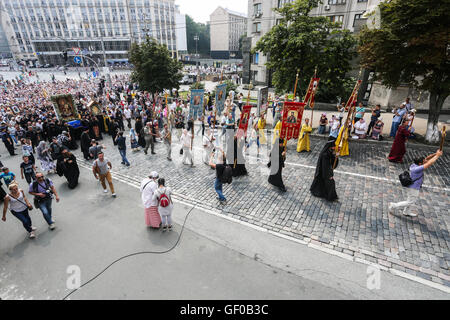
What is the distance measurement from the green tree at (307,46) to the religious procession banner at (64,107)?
12697 millimetres

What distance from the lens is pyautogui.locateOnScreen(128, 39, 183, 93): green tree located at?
65.3 ft

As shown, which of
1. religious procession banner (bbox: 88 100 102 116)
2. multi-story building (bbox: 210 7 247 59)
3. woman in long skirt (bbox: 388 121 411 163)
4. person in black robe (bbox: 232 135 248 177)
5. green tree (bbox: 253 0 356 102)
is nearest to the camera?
person in black robe (bbox: 232 135 248 177)

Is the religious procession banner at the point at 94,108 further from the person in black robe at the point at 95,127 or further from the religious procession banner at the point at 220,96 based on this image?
the religious procession banner at the point at 220,96

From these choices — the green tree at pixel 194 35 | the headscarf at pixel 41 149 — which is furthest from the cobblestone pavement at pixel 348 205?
the green tree at pixel 194 35

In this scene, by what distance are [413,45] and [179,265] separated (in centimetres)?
1268

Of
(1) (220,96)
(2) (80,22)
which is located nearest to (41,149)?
(1) (220,96)

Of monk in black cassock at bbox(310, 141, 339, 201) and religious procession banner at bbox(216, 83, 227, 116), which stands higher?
religious procession banner at bbox(216, 83, 227, 116)

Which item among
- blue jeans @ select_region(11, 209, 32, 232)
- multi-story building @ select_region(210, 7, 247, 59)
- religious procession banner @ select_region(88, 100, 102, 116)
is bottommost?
blue jeans @ select_region(11, 209, 32, 232)

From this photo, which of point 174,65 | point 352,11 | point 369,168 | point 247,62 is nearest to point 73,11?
point 247,62

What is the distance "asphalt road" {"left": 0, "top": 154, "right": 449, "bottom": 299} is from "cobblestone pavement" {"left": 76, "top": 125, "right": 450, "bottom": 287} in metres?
0.56

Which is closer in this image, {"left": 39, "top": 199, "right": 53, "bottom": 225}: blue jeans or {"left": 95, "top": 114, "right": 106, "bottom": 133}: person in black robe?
{"left": 39, "top": 199, "right": 53, "bottom": 225}: blue jeans

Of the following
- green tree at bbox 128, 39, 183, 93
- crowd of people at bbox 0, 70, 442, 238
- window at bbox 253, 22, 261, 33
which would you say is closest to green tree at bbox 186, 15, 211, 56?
window at bbox 253, 22, 261, 33

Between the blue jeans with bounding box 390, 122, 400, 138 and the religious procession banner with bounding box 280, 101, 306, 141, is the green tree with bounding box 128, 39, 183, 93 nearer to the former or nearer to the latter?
the religious procession banner with bounding box 280, 101, 306, 141

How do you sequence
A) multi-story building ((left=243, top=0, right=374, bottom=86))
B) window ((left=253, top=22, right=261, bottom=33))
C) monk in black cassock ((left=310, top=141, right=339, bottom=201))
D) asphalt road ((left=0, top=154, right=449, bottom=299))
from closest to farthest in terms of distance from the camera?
1. asphalt road ((left=0, top=154, right=449, bottom=299))
2. monk in black cassock ((left=310, top=141, right=339, bottom=201))
3. multi-story building ((left=243, top=0, right=374, bottom=86))
4. window ((left=253, top=22, right=261, bottom=33))
